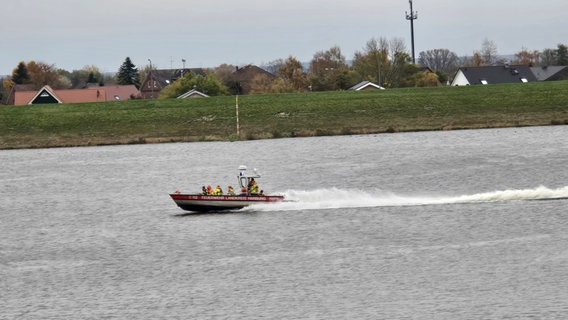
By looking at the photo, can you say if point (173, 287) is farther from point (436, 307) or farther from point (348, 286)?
point (436, 307)

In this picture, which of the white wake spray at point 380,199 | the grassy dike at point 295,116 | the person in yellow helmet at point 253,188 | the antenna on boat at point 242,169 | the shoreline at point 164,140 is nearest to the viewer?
the antenna on boat at point 242,169

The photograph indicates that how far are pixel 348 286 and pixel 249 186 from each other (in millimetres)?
19551

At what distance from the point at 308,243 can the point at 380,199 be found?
14166mm

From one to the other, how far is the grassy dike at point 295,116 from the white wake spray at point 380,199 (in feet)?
190

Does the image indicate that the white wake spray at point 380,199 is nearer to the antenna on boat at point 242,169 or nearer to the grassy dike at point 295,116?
the antenna on boat at point 242,169

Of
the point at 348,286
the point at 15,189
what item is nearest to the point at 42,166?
the point at 15,189

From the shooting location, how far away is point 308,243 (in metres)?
52.4

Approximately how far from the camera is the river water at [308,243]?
41.2 m

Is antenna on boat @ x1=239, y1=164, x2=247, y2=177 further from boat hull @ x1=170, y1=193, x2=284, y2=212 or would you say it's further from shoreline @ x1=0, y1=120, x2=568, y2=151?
shoreline @ x1=0, y1=120, x2=568, y2=151

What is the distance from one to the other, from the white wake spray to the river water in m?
0.13

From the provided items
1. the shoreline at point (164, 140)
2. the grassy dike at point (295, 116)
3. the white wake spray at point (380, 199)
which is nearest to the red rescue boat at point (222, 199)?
the white wake spray at point (380, 199)

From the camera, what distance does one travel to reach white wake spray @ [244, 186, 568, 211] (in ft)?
207

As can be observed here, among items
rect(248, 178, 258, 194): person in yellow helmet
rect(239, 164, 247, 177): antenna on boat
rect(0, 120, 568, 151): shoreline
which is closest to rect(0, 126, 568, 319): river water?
rect(248, 178, 258, 194): person in yellow helmet

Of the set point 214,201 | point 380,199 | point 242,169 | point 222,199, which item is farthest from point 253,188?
point 380,199
